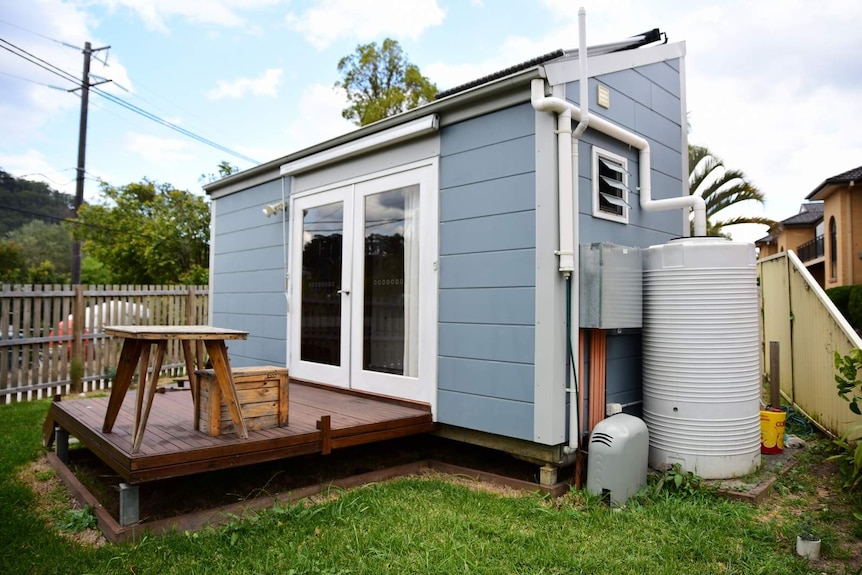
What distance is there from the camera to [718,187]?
29.5 feet

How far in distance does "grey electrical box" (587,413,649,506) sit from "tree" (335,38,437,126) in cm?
1537

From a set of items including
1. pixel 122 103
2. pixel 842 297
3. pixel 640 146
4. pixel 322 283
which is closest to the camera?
pixel 640 146

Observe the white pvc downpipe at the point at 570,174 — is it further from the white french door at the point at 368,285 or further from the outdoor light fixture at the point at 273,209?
the outdoor light fixture at the point at 273,209

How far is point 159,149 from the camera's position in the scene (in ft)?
66.1

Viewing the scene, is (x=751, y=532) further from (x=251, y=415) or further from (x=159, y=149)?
(x=159, y=149)

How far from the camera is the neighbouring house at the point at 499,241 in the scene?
124 inches

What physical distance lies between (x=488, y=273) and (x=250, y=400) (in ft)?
5.26

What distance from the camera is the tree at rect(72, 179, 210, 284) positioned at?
1309 centimetres

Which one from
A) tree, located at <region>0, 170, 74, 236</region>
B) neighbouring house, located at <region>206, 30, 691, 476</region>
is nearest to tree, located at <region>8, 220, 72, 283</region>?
tree, located at <region>0, 170, 74, 236</region>

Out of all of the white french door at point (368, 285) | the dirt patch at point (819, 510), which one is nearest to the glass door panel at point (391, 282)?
the white french door at point (368, 285)

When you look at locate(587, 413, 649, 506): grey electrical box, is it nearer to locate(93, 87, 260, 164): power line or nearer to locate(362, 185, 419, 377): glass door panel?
locate(362, 185, 419, 377): glass door panel

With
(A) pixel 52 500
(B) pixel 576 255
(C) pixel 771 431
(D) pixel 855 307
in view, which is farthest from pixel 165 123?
Answer: (D) pixel 855 307

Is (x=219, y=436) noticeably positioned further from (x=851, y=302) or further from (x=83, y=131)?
(x=83, y=131)

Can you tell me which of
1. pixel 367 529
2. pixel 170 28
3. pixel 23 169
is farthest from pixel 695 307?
pixel 23 169
